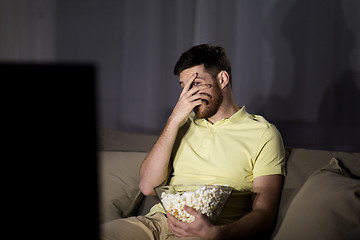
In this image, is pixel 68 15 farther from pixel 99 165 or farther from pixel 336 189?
pixel 99 165

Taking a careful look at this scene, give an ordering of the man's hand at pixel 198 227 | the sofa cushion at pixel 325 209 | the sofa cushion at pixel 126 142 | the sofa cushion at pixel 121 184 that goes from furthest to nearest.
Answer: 1. the sofa cushion at pixel 126 142
2. the sofa cushion at pixel 121 184
3. the man's hand at pixel 198 227
4. the sofa cushion at pixel 325 209

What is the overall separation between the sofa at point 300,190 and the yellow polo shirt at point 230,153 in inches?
4.3

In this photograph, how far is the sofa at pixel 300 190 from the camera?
1047 mm

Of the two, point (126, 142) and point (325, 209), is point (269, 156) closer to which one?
point (325, 209)

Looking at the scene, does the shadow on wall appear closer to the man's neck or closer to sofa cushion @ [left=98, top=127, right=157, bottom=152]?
the man's neck

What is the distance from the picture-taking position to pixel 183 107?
158cm

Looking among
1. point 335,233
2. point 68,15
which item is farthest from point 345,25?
point 68,15

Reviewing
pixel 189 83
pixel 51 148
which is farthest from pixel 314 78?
pixel 51 148

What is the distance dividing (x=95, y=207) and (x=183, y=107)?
1249 millimetres

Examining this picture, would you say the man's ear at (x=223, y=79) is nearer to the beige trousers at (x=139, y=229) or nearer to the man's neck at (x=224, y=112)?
the man's neck at (x=224, y=112)

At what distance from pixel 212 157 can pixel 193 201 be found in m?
0.33

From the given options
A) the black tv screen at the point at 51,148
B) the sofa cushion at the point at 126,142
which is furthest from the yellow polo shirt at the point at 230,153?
the black tv screen at the point at 51,148

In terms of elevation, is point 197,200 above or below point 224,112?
below

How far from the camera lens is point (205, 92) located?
1609 mm
